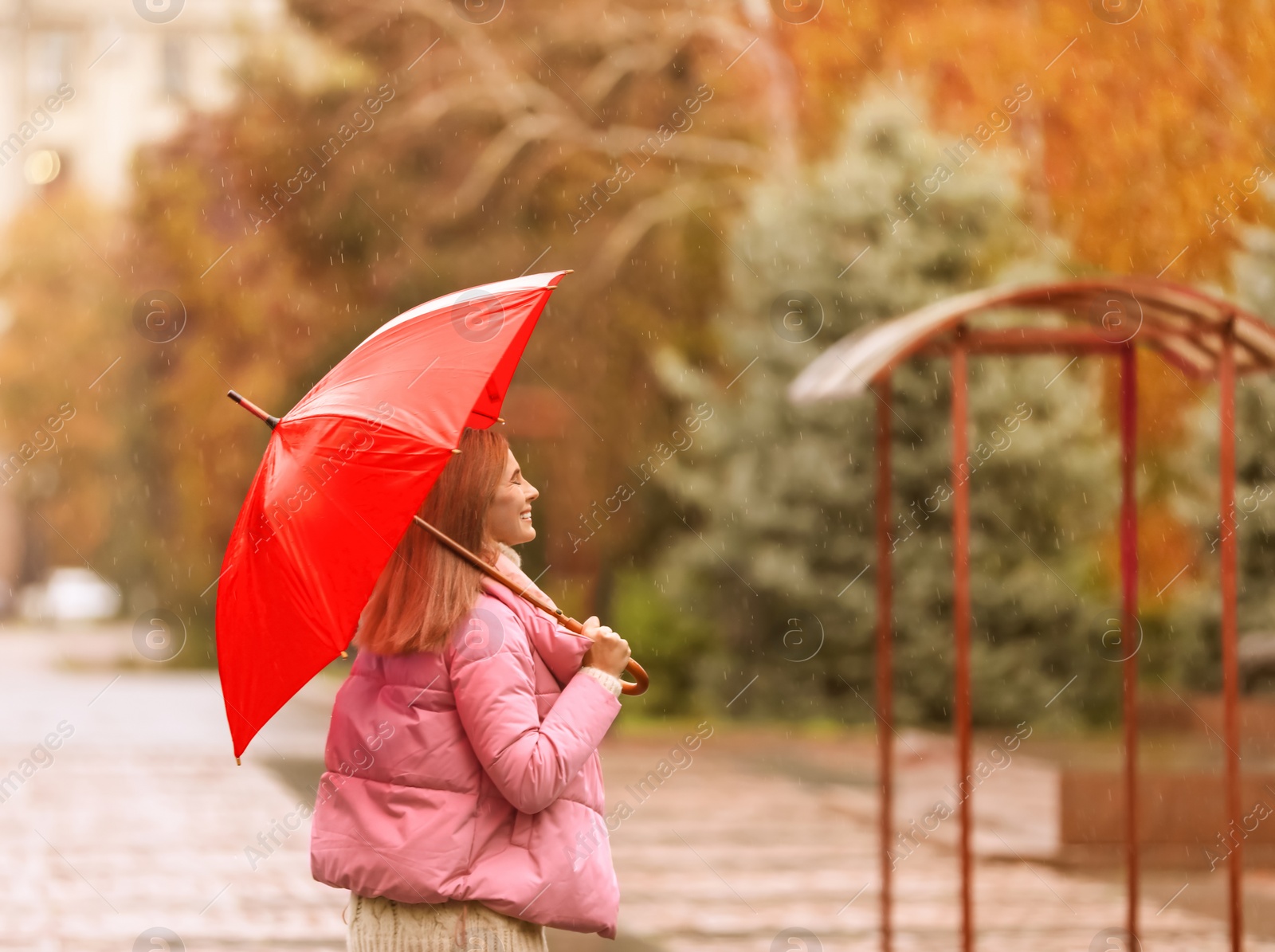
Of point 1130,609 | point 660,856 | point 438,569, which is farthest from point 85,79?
point 438,569

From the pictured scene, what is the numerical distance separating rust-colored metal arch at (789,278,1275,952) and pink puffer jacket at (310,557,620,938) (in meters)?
3.98

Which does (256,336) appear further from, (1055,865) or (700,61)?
(1055,865)

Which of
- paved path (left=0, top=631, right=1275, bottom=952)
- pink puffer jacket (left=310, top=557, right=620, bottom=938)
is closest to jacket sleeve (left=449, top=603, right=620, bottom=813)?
pink puffer jacket (left=310, top=557, right=620, bottom=938)

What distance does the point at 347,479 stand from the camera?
359 centimetres

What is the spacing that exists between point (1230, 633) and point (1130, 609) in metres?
1.10

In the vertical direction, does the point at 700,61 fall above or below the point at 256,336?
above

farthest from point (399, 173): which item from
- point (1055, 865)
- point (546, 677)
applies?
point (546, 677)

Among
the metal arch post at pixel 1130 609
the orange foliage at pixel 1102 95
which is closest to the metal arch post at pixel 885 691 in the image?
the metal arch post at pixel 1130 609

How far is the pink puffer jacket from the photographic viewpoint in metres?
3.48

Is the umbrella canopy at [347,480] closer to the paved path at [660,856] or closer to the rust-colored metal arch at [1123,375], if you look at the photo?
the rust-colored metal arch at [1123,375]

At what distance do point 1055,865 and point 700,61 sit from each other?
52.7 ft

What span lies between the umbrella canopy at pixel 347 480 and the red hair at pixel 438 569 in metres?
0.08

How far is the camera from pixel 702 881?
35.4 ft

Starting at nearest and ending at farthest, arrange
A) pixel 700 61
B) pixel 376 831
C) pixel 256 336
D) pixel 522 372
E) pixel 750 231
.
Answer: pixel 376 831 < pixel 750 231 < pixel 522 372 < pixel 700 61 < pixel 256 336
